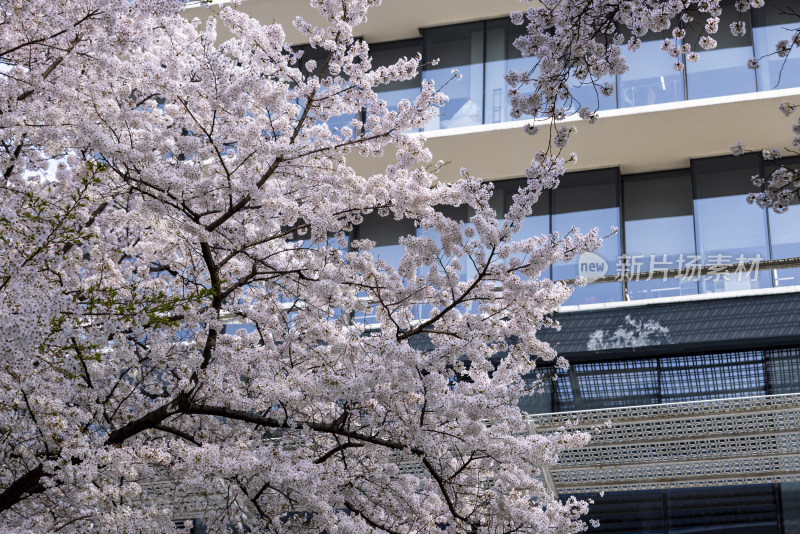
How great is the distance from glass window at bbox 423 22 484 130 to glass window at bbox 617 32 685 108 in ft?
8.24

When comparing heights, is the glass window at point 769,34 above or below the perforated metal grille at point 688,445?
above

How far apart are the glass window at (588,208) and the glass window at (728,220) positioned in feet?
4.42

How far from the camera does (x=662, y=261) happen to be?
1488 cm

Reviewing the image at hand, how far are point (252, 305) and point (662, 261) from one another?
8.09m

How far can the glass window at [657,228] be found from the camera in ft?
47.6

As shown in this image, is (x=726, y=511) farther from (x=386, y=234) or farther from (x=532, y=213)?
(x=386, y=234)

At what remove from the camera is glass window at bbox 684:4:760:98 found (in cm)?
1499

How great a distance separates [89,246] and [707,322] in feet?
28.4

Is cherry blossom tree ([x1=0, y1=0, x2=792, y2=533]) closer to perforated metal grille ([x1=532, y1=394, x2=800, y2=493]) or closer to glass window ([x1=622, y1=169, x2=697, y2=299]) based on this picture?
perforated metal grille ([x1=532, y1=394, x2=800, y2=493])

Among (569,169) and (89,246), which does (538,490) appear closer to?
(89,246)

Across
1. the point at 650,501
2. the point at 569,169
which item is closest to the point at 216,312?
the point at 650,501

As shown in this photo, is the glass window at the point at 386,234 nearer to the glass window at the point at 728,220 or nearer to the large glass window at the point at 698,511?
the glass window at the point at 728,220

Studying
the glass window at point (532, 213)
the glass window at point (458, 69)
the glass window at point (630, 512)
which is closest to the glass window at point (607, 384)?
the glass window at point (630, 512)

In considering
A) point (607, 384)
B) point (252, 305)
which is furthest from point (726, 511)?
point (252, 305)
